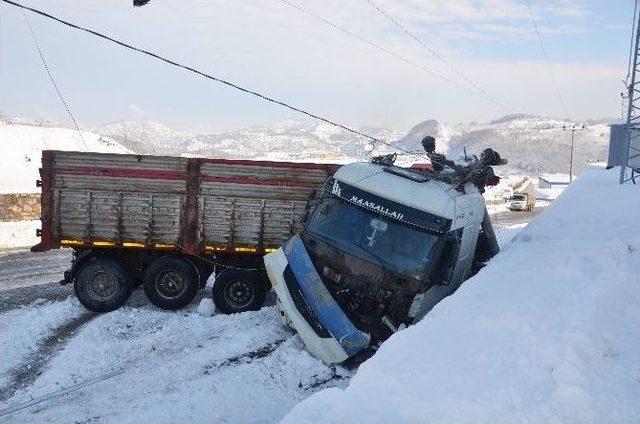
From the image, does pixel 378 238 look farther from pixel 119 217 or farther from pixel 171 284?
pixel 119 217

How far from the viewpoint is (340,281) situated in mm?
7340

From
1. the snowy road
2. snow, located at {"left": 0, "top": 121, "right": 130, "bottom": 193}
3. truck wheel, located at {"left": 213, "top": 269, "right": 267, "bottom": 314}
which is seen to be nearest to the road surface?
the snowy road

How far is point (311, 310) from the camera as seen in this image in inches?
278

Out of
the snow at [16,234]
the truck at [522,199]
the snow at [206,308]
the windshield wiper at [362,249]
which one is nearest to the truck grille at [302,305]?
the windshield wiper at [362,249]

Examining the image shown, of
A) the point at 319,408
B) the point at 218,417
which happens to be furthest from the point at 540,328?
the point at 218,417

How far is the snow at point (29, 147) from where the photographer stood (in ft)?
93.9

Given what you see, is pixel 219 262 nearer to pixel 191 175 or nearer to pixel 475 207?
pixel 191 175

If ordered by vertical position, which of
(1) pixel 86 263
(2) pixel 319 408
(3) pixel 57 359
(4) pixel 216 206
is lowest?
(3) pixel 57 359

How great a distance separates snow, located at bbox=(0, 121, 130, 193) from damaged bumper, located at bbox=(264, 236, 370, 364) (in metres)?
16.8

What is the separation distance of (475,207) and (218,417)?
533cm

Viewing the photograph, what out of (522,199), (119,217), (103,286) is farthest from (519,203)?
(103,286)


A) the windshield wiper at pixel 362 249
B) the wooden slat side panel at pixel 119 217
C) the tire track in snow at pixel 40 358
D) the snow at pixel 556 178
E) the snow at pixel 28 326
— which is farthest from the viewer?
the snow at pixel 556 178

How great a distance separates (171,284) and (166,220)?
1227 millimetres

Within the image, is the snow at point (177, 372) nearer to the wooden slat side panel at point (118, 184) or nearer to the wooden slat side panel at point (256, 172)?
the wooden slat side panel at point (118, 184)
